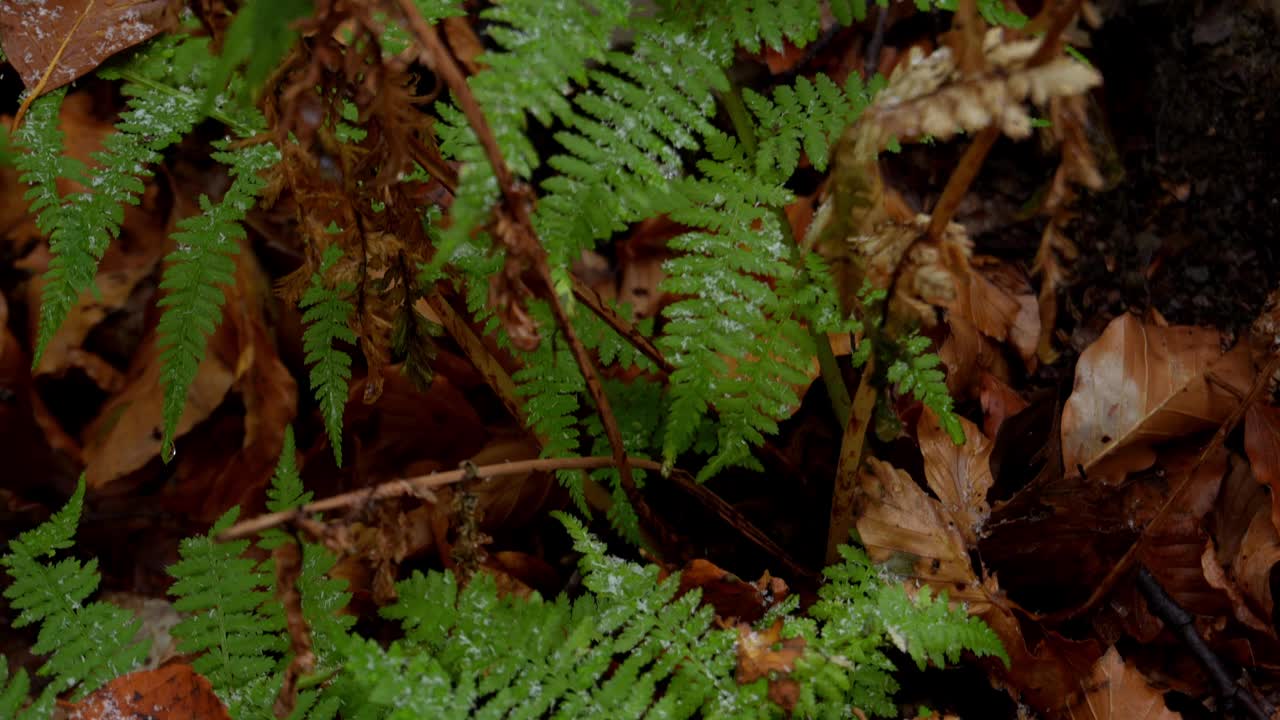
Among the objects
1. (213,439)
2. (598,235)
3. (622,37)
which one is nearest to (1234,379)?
(598,235)

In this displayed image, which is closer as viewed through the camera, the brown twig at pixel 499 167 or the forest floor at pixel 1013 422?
the brown twig at pixel 499 167

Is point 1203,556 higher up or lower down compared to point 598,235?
lower down

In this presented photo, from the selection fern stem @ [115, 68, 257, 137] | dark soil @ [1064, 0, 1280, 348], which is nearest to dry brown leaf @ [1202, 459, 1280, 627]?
dark soil @ [1064, 0, 1280, 348]

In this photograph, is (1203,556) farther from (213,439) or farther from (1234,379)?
(213,439)

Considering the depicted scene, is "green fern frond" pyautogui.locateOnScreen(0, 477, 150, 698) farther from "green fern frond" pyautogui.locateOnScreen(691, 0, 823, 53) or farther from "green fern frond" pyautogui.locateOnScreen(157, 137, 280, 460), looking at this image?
"green fern frond" pyautogui.locateOnScreen(691, 0, 823, 53)

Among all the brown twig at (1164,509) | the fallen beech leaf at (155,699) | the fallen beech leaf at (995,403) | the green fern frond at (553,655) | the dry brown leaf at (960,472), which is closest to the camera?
the green fern frond at (553,655)

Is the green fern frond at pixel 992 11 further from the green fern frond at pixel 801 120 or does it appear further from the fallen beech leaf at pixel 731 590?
the fallen beech leaf at pixel 731 590

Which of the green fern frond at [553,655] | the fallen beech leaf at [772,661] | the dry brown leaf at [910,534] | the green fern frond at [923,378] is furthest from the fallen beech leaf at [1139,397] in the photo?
the green fern frond at [553,655]
